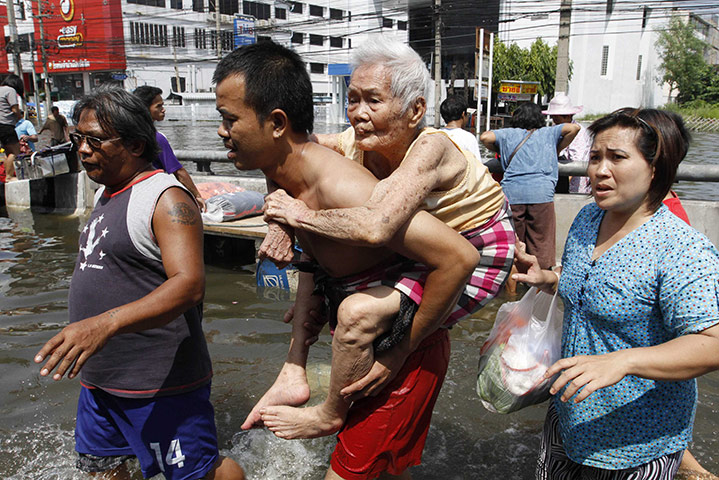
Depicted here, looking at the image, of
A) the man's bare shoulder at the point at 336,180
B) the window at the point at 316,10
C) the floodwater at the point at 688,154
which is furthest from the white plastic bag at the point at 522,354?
the window at the point at 316,10

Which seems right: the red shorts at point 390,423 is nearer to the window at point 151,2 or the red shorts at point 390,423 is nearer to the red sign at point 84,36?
the red sign at point 84,36

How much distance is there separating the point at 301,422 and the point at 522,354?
0.96 m

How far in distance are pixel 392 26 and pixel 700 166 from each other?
55.6 metres

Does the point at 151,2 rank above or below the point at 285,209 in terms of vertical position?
above

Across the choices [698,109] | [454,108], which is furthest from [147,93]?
[698,109]

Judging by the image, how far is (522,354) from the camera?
2.34 metres

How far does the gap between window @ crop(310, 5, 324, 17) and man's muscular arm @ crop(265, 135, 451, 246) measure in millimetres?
69864

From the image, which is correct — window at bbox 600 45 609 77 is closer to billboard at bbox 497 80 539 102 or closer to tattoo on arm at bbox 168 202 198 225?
billboard at bbox 497 80 539 102

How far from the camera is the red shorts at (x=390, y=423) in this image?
6.75 feet

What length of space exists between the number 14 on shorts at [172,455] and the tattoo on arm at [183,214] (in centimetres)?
92

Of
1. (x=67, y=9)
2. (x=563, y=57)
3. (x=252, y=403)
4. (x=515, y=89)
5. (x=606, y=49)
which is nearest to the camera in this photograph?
(x=252, y=403)

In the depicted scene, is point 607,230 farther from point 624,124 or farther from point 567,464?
point 567,464

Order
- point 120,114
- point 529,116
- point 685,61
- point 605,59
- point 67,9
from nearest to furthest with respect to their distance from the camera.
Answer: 1. point 120,114
2. point 529,116
3. point 605,59
4. point 685,61
5. point 67,9

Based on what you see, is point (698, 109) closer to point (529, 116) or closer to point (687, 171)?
point (687, 171)
